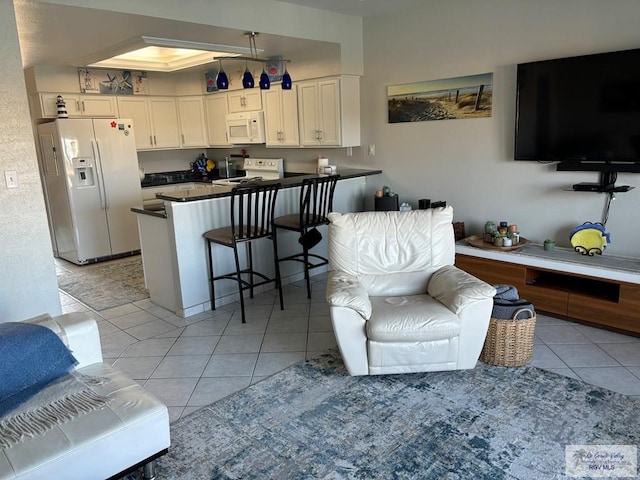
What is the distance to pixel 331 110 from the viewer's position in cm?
531

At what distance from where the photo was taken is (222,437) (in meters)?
2.41

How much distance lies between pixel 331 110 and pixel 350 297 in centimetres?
308

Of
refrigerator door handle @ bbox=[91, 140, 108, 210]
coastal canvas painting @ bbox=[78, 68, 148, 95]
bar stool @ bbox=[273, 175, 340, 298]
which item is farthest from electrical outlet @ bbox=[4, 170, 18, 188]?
coastal canvas painting @ bbox=[78, 68, 148, 95]

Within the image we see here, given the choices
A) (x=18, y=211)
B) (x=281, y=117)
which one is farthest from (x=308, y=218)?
(x=18, y=211)

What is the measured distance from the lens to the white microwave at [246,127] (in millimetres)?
6148

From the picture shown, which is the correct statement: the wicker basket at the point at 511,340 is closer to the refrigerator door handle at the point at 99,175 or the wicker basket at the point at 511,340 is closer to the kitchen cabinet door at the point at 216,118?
the refrigerator door handle at the point at 99,175

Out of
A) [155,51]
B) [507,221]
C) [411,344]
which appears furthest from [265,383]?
[155,51]

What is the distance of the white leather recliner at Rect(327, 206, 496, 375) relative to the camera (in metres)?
2.77

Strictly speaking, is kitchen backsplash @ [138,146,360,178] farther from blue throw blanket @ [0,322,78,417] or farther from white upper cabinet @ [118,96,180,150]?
blue throw blanket @ [0,322,78,417]

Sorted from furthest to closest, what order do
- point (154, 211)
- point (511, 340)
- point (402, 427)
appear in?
point (154, 211), point (511, 340), point (402, 427)

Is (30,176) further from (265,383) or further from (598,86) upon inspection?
(598,86)

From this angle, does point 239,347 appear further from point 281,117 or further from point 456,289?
point 281,117

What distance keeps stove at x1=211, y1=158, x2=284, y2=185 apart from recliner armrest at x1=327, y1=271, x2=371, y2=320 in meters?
3.48

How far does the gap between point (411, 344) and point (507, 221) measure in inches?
84.8
